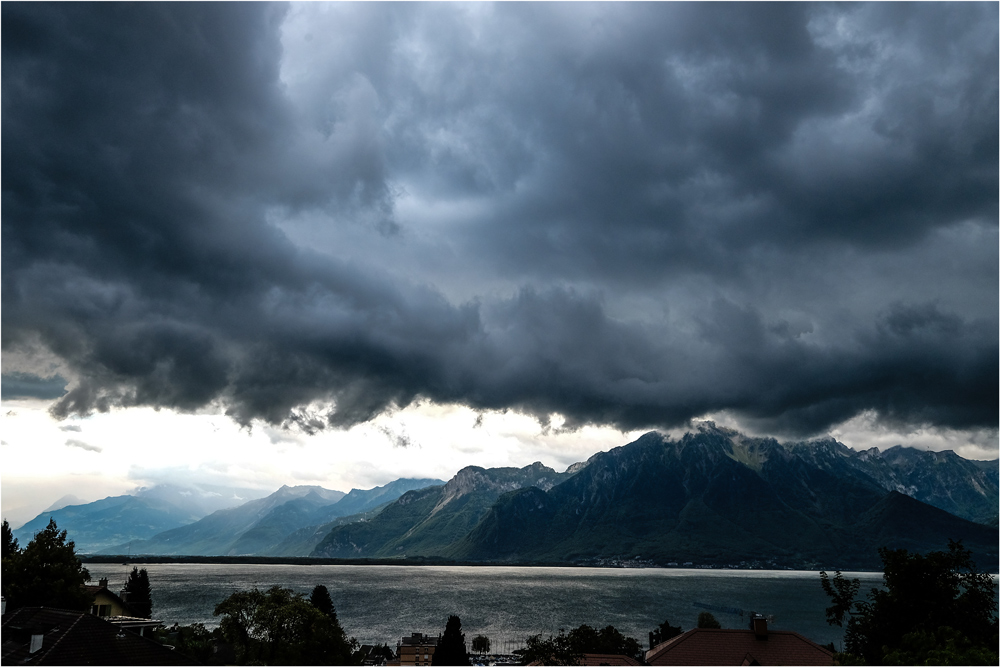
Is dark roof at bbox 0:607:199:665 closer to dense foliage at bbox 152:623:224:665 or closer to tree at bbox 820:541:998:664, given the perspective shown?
dense foliage at bbox 152:623:224:665

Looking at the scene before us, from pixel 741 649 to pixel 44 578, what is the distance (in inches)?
3099

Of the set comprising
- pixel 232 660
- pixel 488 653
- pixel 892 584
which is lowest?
pixel 488 653

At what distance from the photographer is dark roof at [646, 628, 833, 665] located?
71812mm

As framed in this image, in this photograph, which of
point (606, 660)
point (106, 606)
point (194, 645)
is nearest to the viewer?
point (606, 660)

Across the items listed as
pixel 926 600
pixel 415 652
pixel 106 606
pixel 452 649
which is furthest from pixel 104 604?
pixel 926 600

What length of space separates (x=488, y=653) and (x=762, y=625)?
124765 mm

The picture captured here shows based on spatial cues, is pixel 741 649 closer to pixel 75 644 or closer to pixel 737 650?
pixel 737 650

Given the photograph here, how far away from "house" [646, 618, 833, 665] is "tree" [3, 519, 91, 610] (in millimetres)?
66386

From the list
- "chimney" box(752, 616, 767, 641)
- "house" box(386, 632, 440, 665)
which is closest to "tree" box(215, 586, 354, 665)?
"chimney" box(752, 616, 767, 641)

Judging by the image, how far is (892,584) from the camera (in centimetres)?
7225

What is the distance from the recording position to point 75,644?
156ft

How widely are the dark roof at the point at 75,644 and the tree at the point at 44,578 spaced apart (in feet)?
70.1

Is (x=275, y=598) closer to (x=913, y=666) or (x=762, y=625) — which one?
(x=762, y=625)

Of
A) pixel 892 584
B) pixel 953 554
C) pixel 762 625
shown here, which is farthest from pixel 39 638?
pixel 953 554
